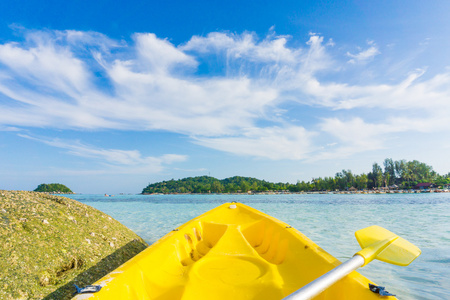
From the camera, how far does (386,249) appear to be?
6.51ft

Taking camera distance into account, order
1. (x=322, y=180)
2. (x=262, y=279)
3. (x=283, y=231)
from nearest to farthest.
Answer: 1. (x=262, y=279)
2. (x=283, y=231)
3. (x=322, y=180)

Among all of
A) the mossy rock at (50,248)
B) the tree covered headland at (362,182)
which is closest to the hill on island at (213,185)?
the tree covered headland at (362,182)

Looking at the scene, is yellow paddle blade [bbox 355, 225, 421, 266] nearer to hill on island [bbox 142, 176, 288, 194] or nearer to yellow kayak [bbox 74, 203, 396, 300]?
yellow kayak [bbox 74, 203, 396, 300]

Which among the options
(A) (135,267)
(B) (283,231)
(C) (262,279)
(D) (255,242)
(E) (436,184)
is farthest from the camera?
(E) (436,184)

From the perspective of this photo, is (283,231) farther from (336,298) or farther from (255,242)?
(336,298)

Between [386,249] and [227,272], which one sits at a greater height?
[386,249]

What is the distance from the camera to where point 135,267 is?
185 cm

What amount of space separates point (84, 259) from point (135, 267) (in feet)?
4.75

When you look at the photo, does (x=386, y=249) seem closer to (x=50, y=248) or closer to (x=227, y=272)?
(x=227, y=272)

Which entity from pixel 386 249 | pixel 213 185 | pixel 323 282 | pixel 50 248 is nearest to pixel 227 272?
pixel 323 282

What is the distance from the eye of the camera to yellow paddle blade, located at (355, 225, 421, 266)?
1.87 m

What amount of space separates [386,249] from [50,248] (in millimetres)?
3538

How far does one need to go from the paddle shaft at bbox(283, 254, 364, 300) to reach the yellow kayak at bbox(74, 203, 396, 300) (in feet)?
0.26

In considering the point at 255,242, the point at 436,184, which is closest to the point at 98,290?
the point at 255,242
